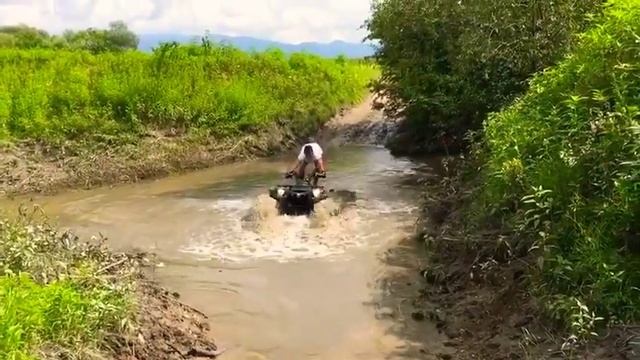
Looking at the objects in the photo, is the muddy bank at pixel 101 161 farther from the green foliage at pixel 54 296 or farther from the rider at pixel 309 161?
the green foliage at pixel 54 296

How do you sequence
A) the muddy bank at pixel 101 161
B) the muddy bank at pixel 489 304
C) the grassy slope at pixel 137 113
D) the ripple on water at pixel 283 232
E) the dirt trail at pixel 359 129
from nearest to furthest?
the muddy bank at pixel 489 304 < the ripple on water at pixel 283 232 < the muddy bank at pixel 101 161 < the grassy slope at pixel 137 113 < the dirt trail at pixel 359 129

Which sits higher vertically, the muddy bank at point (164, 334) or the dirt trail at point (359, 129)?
the dirt trail at point (359, 129)

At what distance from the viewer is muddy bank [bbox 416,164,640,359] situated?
591 centimetres

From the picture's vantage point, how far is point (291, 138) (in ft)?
78.5

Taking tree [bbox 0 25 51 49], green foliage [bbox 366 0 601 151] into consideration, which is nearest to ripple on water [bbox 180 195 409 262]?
green foliage [bbox 366 0 601 151]

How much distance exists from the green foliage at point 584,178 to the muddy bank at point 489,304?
23 cm

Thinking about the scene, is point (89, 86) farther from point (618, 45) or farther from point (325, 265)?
point (618, 45)

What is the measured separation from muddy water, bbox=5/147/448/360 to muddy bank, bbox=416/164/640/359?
36 cm

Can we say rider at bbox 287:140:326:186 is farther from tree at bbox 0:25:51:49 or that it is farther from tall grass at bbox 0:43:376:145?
tree at bbox 0:25:51:49

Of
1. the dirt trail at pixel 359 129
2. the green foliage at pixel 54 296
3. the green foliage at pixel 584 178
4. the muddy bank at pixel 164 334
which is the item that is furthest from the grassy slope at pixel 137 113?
the green foliage at pixel 584 178

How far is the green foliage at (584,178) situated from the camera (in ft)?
20.8

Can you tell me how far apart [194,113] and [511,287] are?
47.7 ft

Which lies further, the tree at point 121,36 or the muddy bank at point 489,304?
the tree at point 121,36

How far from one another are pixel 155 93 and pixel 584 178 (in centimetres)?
1522
